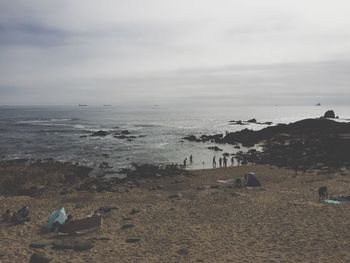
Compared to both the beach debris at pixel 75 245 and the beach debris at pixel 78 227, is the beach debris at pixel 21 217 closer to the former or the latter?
the beach debris at pixel 78 227

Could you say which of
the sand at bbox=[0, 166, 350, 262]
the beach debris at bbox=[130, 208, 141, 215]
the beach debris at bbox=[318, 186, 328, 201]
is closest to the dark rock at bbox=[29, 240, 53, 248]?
the sand at bbox=[0, 166, 350, 262]

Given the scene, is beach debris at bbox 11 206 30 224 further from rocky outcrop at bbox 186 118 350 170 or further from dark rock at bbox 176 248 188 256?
rocky outcrop at bbox 186 118 350 170

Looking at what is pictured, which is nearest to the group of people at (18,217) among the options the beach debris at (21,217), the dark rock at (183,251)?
the beach debris at (21,217)

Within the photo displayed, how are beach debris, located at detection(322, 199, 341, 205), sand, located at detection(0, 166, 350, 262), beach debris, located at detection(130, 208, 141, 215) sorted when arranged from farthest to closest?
beach debris, located at detection(322, 199, 341, 205), beach debris, located at detection(130, 208, 141, 215), sand, located at detection(0, 166, 350, 262)

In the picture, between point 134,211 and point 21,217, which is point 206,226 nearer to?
point 134,211

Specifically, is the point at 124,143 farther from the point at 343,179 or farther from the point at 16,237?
the point at 16,237

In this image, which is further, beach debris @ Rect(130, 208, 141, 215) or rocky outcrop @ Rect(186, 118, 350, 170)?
rocky outcrop @ Rect(186, 118, 350, 170)

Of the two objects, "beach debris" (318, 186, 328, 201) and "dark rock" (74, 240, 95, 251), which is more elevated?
"beach debris" (318, 186, 328, 201)

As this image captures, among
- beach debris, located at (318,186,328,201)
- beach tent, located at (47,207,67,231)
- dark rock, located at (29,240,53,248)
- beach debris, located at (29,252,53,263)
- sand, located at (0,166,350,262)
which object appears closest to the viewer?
beach debris, located at (29,252,53,263)

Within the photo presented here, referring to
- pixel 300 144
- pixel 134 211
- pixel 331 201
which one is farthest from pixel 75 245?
pixel 300 144

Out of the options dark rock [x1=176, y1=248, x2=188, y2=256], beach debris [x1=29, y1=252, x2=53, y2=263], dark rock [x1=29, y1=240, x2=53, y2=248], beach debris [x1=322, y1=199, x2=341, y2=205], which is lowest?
dark rock [x1=29, y1=240, x2=53, y2=248]

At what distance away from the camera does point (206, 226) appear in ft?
66.3

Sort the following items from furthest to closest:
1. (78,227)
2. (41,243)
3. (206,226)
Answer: (206,226) → (78,227) → (41,243)

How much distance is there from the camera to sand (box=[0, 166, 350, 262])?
16.1m
